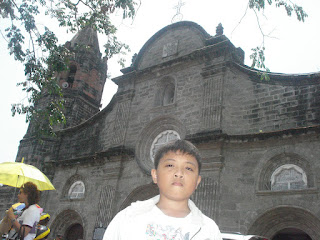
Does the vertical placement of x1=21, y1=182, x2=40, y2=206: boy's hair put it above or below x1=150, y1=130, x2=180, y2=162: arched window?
below

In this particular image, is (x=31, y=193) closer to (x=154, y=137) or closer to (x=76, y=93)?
(x=154, y=137)

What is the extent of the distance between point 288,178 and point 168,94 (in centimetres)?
614

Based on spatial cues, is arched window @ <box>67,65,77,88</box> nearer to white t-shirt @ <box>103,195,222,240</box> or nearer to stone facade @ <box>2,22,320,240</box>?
stone facade @ <box>2,22,320,240</box>

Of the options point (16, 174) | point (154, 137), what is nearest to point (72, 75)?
point (154, 137)

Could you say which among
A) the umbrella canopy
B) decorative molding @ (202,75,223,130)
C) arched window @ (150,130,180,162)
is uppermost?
decorative molding @ (202,75,223,130)

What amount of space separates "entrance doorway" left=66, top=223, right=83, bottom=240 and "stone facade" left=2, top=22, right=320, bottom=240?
0.21 ft

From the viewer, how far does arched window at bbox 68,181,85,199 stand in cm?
1343

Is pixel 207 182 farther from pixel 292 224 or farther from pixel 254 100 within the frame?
pixel 254 100

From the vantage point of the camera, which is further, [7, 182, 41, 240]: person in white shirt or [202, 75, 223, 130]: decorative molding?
[202, 75, 223, 130]: decorative molding

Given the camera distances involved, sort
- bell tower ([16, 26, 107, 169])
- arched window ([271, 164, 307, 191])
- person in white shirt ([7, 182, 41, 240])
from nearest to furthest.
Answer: person in white shirt ([7, 182, 41, 240]) < arched window ([271, 164, 307, 191]) < bell tower ([16, 26, 107, 169])

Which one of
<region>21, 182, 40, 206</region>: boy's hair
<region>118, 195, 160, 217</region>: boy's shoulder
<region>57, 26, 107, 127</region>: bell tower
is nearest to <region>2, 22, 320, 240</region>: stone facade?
<region>57, 26, 107, 127</region>: bell tower

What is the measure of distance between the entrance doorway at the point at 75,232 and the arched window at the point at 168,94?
6468 mm

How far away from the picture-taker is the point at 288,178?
8.43m

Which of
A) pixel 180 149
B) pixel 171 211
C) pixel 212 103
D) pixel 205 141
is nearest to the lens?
pixel 171 211
